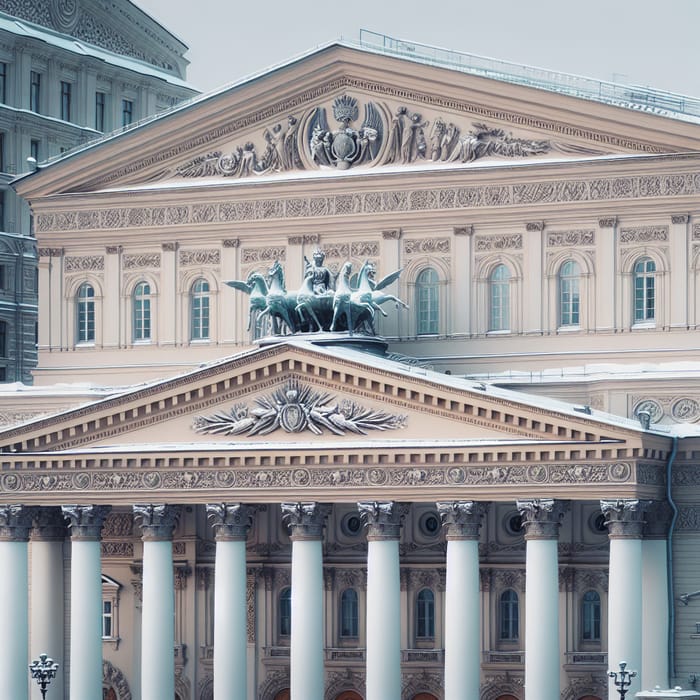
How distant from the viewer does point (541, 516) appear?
73875 millimetres

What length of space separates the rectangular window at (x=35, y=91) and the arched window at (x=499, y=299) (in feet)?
86.0

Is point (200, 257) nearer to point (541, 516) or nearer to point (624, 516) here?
point (541, 516)

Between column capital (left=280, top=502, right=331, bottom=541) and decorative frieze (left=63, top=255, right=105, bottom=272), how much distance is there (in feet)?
41.5

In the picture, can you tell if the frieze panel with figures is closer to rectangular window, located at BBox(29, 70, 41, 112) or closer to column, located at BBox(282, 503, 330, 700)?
column, located at BBox(282, 503, 330, 700)

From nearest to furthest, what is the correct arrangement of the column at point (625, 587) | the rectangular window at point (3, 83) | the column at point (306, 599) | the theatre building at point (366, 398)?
the column at point (625, 587), the theatre building at point (366, 398), the column at point (306, 599), the rectangular window at point (3, 83)

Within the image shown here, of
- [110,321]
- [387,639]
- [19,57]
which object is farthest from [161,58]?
[387,639]

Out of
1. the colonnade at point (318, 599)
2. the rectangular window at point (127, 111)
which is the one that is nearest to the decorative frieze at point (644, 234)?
the colonnade at point (318, 599)

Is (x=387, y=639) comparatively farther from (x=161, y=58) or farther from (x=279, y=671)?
(x=161, y=58)

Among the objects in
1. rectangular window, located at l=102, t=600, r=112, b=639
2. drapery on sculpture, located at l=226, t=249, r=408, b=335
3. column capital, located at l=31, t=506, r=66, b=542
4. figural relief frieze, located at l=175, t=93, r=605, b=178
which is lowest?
rectangular window, located at l=102, t=600, r=112, b=639

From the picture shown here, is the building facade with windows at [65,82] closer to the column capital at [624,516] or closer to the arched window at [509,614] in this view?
the arched window at [509,614]

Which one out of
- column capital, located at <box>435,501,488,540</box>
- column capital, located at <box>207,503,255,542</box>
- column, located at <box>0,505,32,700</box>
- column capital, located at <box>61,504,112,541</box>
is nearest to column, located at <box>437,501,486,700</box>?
column capital, located at <box>435,501,488,540</box>

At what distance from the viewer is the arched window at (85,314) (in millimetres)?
86062

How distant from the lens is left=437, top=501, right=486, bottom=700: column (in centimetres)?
7456

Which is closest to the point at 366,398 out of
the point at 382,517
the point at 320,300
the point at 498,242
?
the point at 382,517
